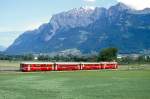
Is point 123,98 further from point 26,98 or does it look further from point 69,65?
point 69,65

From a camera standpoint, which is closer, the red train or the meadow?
the meadow

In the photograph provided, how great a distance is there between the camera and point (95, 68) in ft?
514

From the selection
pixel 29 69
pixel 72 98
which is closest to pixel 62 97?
pixel 72 98

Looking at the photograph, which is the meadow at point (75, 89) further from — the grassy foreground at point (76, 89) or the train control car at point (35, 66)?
the train control car at point (35, 66)

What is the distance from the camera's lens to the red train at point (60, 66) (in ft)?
436

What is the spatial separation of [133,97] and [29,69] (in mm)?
87618

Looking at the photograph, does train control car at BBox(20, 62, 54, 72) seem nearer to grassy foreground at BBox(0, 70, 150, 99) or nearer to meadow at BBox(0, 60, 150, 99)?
meadow at BBox(0, 60, 150, 99)

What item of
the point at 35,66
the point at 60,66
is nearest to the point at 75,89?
the point at 35,66

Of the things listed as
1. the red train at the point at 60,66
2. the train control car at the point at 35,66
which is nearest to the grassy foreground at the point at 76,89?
the train control car at the point at 35,66

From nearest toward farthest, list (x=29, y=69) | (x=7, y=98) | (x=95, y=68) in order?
(x=7, y=98) → (x=29, y=69) → (x=95, y=68)

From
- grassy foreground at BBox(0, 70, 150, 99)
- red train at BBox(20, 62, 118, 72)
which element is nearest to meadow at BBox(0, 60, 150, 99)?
grassy foreground at BBox(0, 70, 150, 99)

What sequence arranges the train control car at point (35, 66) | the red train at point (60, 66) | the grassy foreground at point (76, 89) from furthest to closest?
the red train at point (60, 66), the train control car at point (35, 66), the grassy foreground at point (76, 89)

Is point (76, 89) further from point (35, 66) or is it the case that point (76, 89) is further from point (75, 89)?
point (35, 66)

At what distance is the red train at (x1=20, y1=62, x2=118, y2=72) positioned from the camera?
436ft
